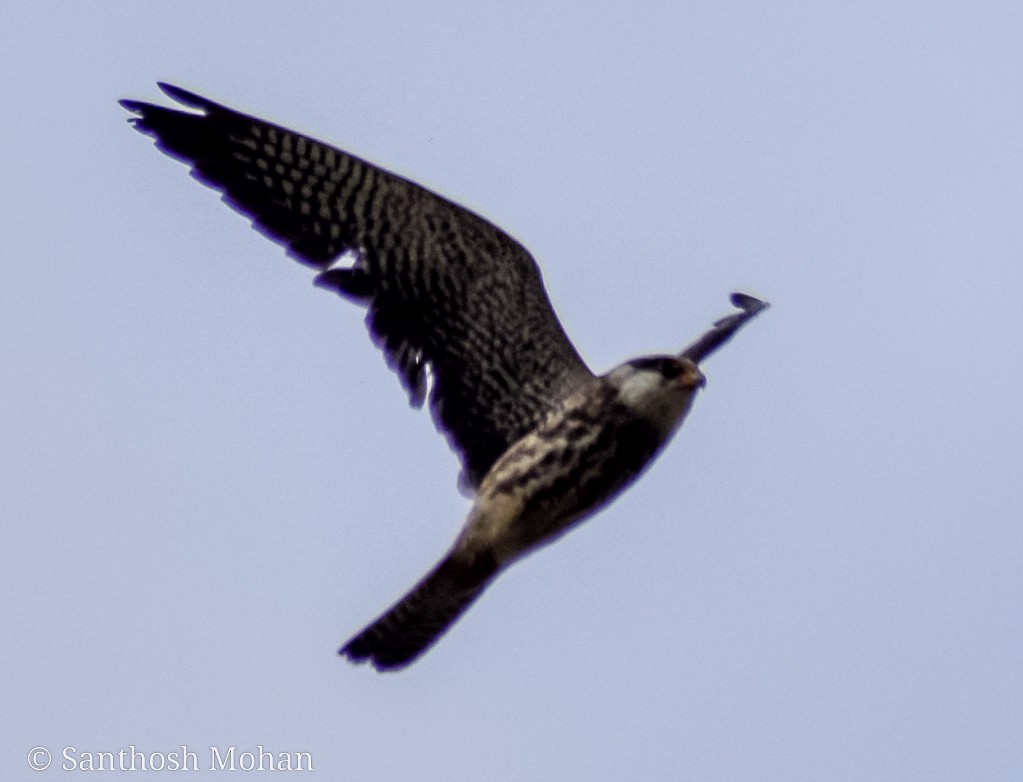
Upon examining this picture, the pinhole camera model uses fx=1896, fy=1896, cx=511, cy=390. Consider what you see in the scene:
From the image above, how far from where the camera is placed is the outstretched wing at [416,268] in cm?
862

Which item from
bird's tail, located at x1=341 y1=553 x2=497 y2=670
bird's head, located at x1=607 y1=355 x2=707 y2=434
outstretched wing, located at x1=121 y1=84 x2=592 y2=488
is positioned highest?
outstretched wing, located at x1=121 y1=84 x2=592 y2=488

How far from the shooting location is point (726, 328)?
912 cm

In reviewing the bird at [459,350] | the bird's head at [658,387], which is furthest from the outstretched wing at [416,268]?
the bird's head at [658,387]

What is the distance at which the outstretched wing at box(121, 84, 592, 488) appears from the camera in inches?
340

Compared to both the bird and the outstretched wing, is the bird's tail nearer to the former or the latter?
the bird

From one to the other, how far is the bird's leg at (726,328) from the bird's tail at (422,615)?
143cm

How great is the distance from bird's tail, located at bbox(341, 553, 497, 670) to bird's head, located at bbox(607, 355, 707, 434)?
98cm

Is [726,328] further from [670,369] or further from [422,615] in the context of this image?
[422,615]

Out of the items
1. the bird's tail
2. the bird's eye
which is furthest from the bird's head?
the bird's tail

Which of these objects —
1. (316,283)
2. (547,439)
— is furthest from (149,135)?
(547,439)

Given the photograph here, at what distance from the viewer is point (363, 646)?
8.68 meters

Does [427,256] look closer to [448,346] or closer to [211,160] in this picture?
[448,346]

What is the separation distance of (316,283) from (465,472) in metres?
1.11

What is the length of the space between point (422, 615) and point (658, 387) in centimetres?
150
